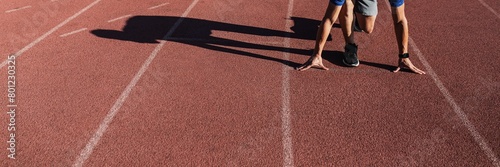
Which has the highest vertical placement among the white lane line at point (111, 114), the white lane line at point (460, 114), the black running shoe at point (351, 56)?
the white lane line at point (111, 114)

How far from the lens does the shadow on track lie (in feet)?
17.4

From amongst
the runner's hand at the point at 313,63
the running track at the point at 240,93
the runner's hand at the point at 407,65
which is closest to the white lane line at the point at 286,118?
the running track at the point at 240,93

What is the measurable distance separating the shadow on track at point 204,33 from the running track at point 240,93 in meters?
0.03

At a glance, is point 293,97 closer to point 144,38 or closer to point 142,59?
point 142,59

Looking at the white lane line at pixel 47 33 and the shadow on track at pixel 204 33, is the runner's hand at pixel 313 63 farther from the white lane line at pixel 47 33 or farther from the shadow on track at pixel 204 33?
the white lane line at pixel 47 33

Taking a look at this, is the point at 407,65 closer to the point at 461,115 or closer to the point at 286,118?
the point at 461,115

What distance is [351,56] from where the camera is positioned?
482 centimetres

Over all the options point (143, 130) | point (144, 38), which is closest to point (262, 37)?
point (144, 38)

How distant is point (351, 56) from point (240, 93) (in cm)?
167

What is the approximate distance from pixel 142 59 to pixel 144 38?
0.77 m

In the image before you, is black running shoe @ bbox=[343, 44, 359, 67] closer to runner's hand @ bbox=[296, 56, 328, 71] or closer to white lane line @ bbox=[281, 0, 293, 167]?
runner's hand @ bbox=[296, 56, 328, 71]

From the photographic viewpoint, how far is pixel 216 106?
3.98 meters

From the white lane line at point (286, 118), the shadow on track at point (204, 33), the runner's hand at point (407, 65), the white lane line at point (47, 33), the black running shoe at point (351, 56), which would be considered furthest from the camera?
the shadow on track at point (204, 33)

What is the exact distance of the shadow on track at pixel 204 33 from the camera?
17.4 feet
